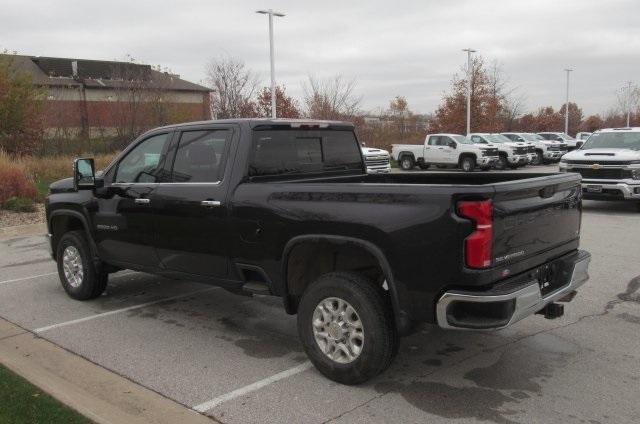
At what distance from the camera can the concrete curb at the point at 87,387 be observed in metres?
3.77

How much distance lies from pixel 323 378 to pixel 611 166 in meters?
10.4

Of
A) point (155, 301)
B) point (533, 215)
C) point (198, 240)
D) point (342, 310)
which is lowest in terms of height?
point (155, 301)

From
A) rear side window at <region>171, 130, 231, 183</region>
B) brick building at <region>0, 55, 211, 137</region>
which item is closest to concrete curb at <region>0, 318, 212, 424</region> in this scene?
rear side window at <region>171, 130, 231, 183</region>

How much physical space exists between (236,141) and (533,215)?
2.47m

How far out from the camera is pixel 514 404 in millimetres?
3818

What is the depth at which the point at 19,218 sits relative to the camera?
13.2 metres

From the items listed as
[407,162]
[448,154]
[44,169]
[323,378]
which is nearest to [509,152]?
[448,154]

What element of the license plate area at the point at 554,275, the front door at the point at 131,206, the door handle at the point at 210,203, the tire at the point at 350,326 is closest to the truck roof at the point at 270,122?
the front door at the point at 131,206

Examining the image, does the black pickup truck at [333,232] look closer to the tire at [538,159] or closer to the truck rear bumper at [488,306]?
the truck rear bumper at [488,306]

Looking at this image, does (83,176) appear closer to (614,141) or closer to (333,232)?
(333,232)

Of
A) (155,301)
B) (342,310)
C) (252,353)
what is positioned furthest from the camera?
(155,301)

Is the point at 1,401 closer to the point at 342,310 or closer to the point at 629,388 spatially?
the point at 342,310

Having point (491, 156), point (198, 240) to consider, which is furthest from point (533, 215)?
point (491, 156)

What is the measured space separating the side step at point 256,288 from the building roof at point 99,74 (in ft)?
91.8
